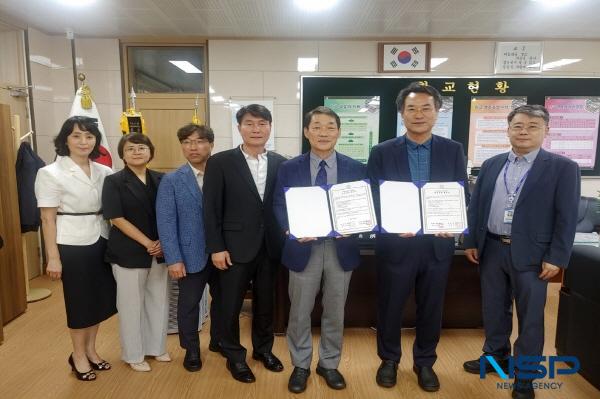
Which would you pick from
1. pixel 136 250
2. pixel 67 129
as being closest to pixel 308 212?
pixel 136 250

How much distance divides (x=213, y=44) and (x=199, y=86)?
505mm

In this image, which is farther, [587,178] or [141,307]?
[587,178]

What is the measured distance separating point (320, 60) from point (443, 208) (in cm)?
289

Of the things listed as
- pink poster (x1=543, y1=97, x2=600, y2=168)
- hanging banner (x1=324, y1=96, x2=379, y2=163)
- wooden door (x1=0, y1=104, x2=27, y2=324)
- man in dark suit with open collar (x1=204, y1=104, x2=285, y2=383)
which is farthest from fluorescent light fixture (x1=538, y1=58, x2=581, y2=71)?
wooden door (x1=0, y1=104, x2=27, y2=324)

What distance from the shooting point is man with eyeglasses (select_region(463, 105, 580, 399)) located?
75.0 inches

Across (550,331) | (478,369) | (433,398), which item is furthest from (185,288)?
(550,331)

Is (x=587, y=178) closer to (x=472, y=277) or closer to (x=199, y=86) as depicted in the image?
(x=472, y=277)

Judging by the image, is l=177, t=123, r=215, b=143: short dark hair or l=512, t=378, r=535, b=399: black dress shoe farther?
l=177, t=123, r=215, b=143: short dark hair

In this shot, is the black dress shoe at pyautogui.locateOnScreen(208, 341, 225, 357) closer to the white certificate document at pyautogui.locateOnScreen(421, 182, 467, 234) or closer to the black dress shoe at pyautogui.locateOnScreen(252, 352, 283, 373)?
the black dress shoe at pyautogui.locateOnScreen(252, 352, 283, 373)

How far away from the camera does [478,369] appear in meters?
2.28

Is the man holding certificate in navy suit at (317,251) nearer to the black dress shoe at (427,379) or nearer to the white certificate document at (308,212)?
the white certificate document at (308,212)

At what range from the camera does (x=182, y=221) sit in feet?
7.13

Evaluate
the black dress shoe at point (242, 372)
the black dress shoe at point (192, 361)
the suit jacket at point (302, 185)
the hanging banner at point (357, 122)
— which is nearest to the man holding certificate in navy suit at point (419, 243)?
the suit jacket at point (302, 185)

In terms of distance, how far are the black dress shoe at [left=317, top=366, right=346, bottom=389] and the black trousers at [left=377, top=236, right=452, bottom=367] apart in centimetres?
27
